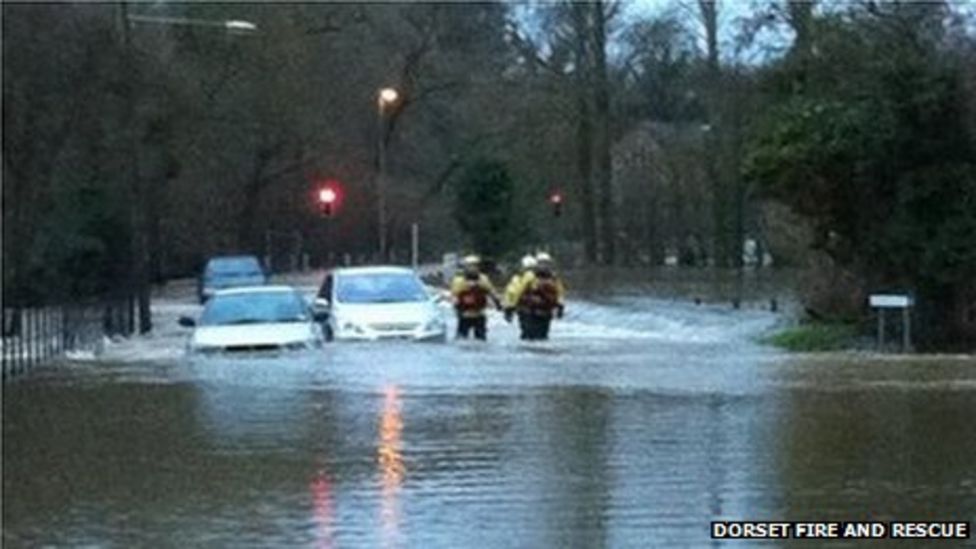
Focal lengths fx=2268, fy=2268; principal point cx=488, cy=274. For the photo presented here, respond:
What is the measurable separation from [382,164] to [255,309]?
2338 inches

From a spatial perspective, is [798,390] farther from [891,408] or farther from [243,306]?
[243,306]

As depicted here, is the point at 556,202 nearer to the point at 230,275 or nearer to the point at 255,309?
the point at 230,275

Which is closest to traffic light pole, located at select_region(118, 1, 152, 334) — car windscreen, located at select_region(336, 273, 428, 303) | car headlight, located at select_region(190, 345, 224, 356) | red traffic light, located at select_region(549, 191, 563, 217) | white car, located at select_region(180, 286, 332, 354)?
car windscreen, located at select_region(336, 273, 428, 303)

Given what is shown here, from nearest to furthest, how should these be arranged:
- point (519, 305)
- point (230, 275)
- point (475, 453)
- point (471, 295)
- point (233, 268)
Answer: point (475, 453) → point (471, 295) → point (519, 305) → point (230, 275) → point (233, 268)

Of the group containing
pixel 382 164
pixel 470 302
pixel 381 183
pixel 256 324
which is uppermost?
pixel 382 164

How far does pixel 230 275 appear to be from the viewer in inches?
2584

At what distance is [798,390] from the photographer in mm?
20266

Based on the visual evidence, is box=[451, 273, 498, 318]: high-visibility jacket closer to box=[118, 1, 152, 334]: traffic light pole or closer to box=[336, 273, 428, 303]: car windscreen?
box=[336, 273, 428, 303]: car windscreen

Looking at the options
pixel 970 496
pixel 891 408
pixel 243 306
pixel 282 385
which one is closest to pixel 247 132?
pixel 243 306

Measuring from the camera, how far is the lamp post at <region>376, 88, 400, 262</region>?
89.1m

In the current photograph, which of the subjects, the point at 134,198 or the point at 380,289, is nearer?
the point at 380,289

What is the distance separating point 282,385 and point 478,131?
69199mm

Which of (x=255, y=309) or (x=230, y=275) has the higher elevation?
(x=255, y=309)

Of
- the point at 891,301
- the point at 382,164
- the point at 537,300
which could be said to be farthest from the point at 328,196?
the point at 891,301
